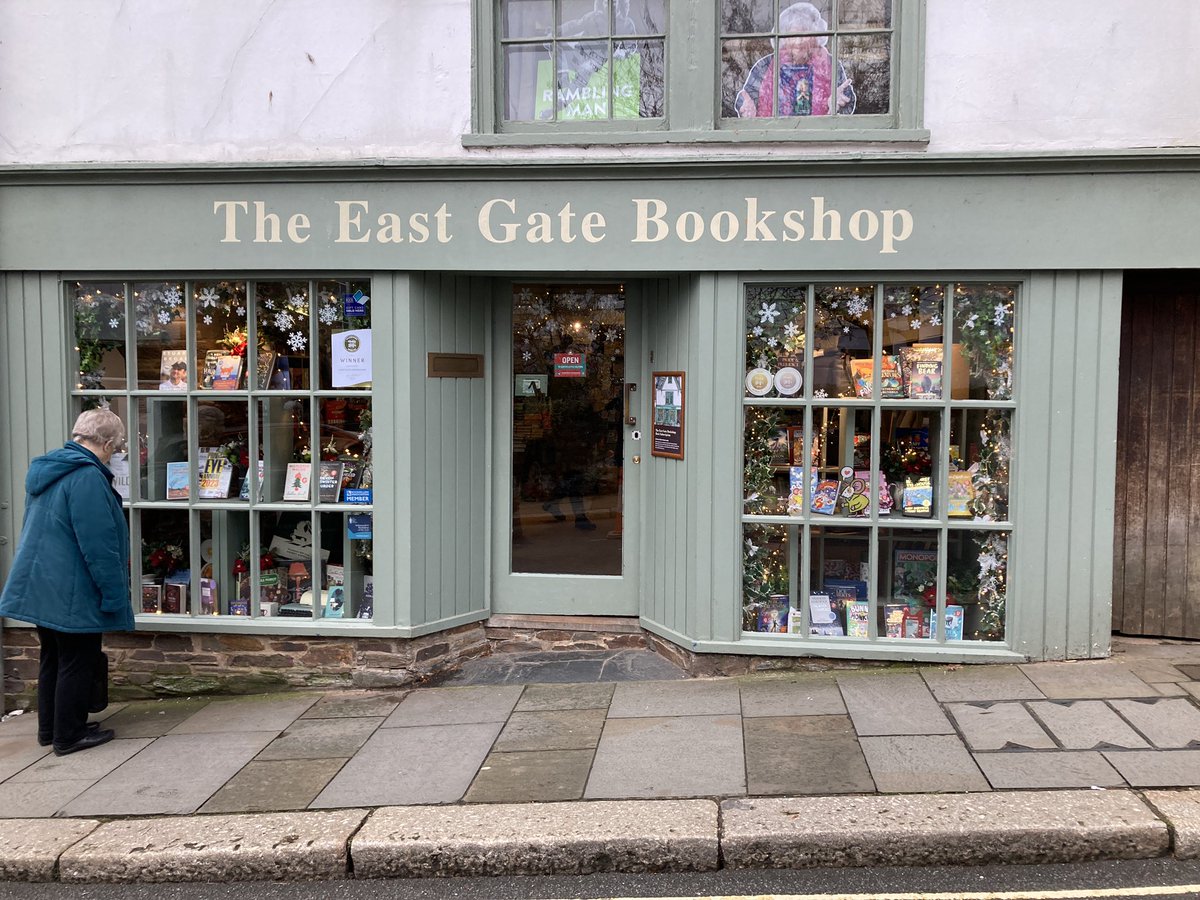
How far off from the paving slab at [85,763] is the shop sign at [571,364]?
3534 mm

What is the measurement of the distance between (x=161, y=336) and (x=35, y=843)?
3.37 meters

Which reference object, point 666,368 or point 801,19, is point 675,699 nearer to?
point 666,368

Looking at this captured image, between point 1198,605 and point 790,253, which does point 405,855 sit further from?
point 1198,605

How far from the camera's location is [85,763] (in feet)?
16.5

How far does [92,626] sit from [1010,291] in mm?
5813

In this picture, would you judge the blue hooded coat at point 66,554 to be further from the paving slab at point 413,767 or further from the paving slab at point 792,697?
the paving slab at point 792,697

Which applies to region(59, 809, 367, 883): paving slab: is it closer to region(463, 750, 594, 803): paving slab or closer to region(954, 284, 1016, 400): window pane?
region(463, 750, 594, 803): paving slab

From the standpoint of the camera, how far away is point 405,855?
387 centimetres

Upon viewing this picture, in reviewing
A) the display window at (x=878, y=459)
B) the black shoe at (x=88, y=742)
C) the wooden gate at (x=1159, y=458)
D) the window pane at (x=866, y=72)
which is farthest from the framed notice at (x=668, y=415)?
the black shoe at (x=88, y=742)

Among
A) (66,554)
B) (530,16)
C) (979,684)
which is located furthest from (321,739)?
(530,16)

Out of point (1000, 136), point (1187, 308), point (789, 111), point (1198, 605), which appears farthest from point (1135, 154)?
point (1198, 605)

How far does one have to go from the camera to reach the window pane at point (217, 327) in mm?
6141

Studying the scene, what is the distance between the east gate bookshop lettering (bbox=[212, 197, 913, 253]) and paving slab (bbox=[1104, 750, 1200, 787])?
3070 mm

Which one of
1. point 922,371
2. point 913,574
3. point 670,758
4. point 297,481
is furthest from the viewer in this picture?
point 297,481
